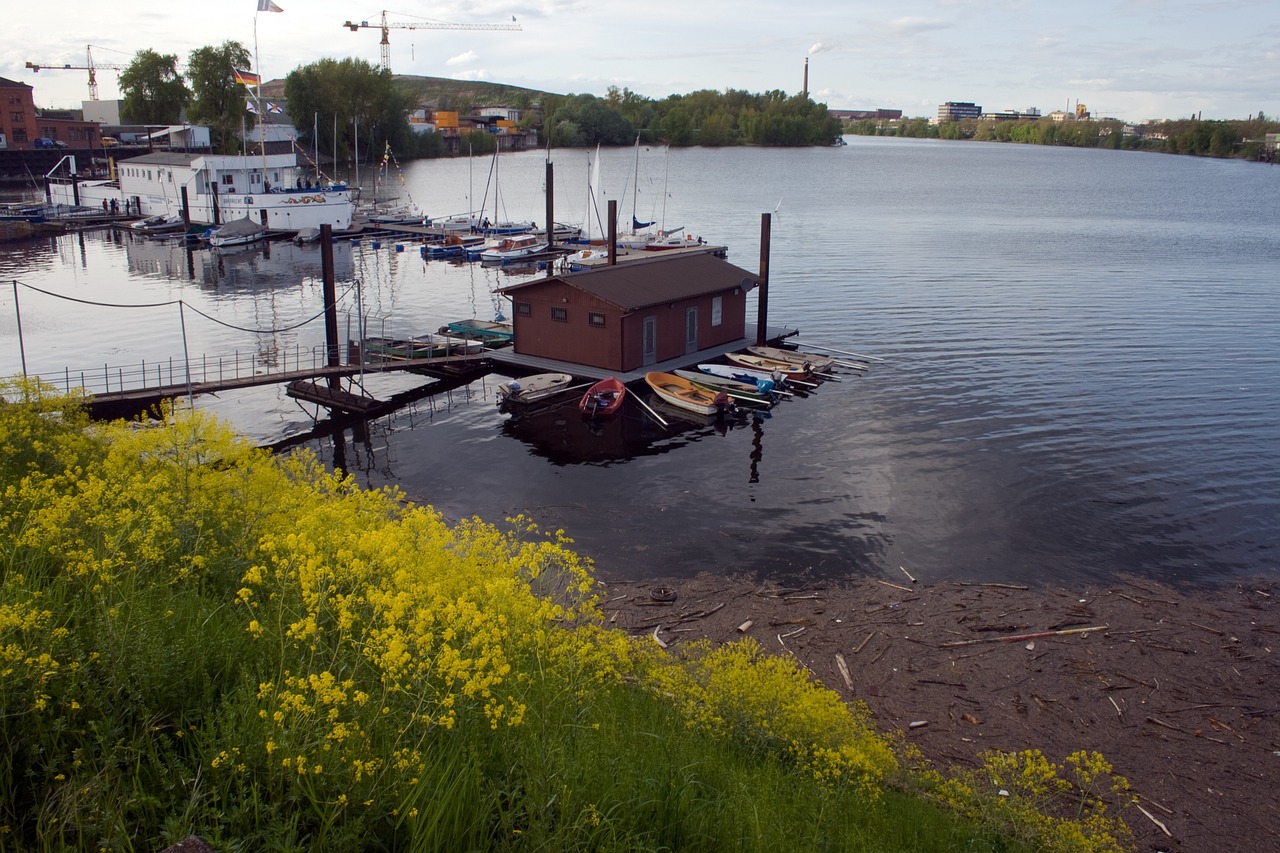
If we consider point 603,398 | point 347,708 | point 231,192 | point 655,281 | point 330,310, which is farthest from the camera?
point 231,192

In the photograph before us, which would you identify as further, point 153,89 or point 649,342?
point 153,89

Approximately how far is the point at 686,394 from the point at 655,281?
22.7 feet

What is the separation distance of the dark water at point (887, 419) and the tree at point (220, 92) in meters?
72.8

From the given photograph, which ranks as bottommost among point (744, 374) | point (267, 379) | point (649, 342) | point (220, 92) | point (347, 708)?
point (744, 374)

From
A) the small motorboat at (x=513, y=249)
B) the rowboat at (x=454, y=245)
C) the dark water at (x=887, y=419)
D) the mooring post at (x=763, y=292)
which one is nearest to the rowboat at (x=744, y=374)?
the dark water at (x=887, y=419)

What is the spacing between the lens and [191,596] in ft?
34.1

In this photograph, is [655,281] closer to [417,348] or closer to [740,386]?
[740,386]

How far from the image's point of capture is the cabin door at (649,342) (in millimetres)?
40031

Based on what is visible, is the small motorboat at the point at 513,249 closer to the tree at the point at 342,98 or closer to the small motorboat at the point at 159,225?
the small motorboat at the point at 159,225

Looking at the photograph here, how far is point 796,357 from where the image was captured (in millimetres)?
42875

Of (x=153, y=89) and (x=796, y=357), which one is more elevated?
(x=153, y=89)

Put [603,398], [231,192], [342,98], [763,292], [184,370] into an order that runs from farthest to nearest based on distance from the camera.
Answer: [342,98] → [231,192] → [763,292] → [184,370] → [603,398]

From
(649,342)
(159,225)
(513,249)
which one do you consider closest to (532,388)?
(649,342)

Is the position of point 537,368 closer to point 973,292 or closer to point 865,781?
point 865,781
